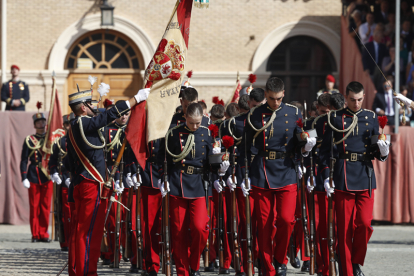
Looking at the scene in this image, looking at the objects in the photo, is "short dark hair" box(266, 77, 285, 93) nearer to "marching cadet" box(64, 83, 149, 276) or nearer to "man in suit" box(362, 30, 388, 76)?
"marching cadet" box(64, 83, 149, 276)

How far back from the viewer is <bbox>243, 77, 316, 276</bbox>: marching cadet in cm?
653

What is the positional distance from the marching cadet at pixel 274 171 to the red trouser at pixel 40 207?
5246 millimetres

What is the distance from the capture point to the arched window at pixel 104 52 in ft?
55.4

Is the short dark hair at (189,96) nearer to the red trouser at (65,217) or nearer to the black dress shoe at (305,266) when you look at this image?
the black dress shoe at (305,266)

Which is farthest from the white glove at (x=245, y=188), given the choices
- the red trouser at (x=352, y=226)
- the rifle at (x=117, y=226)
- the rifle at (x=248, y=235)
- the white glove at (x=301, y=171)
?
the rifle at (x=117, y=226)

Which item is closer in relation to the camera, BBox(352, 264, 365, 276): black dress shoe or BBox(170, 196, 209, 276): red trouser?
BBox(352, 264, 365, 276): black dress shoe

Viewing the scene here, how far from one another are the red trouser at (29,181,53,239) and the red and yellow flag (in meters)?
4.97

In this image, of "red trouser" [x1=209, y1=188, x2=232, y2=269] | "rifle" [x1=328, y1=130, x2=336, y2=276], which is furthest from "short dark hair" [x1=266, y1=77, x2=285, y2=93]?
"red trouser" [x1=209, y1=188, x2=232, y2=269]

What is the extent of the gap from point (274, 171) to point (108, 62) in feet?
36.7

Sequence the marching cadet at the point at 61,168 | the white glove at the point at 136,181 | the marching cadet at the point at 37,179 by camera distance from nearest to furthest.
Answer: the white glove at the point at 136,181 → the marching cadet at the point at 61,168 → the marching cadet at the point at 37,179

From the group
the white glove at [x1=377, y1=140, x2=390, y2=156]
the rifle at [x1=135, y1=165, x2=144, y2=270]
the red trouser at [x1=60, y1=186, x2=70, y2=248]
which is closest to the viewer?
the white glove at [x1=377, y1=140, x2=390, y2=156]

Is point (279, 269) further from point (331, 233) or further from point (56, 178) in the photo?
point (56, 178)

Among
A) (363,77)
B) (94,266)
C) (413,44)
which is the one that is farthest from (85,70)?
(94,266)

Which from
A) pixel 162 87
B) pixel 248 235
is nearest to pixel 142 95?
pixel 162 87
